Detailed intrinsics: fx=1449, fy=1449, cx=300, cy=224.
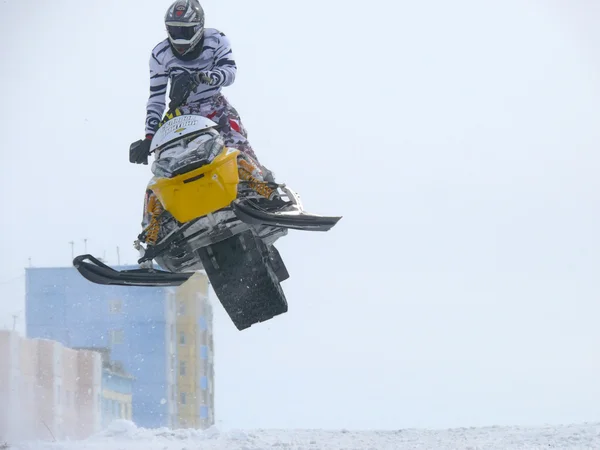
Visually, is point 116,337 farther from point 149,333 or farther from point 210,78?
point 210,78

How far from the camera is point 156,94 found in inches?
559

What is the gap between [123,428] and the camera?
16.4 metres

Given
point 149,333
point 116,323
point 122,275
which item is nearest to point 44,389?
point 116,323

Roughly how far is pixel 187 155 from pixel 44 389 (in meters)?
12.1

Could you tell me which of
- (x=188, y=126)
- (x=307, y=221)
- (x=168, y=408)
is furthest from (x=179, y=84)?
(x=168, y=408)

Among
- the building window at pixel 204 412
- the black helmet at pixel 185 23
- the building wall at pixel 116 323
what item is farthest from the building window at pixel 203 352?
the black helmet at pixel 185 23

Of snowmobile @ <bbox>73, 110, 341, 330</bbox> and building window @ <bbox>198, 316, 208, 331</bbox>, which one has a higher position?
building window @ <bbox>198, 316, 208, 331</bbox>

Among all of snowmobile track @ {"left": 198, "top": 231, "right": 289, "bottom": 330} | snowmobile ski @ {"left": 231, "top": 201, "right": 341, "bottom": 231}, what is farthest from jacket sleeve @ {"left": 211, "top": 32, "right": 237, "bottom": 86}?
snowmobile track @ {"left": 198, "top": 231, "right": 289, "bottom": 330}

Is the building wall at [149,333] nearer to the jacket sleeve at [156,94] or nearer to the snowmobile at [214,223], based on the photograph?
the jacket sleeve at [156,94]

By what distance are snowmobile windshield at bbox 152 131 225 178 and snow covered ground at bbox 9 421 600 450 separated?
324cm

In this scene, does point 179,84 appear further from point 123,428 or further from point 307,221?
point 123,428

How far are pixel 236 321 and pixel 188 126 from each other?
6.24ft

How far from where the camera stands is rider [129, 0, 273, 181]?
13516mm

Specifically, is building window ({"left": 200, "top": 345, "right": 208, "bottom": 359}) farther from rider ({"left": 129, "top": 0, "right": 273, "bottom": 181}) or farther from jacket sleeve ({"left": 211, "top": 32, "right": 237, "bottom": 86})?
jacket sleeve ({"left": 211, "top": 32, "right": 237, "bottom": 86})
